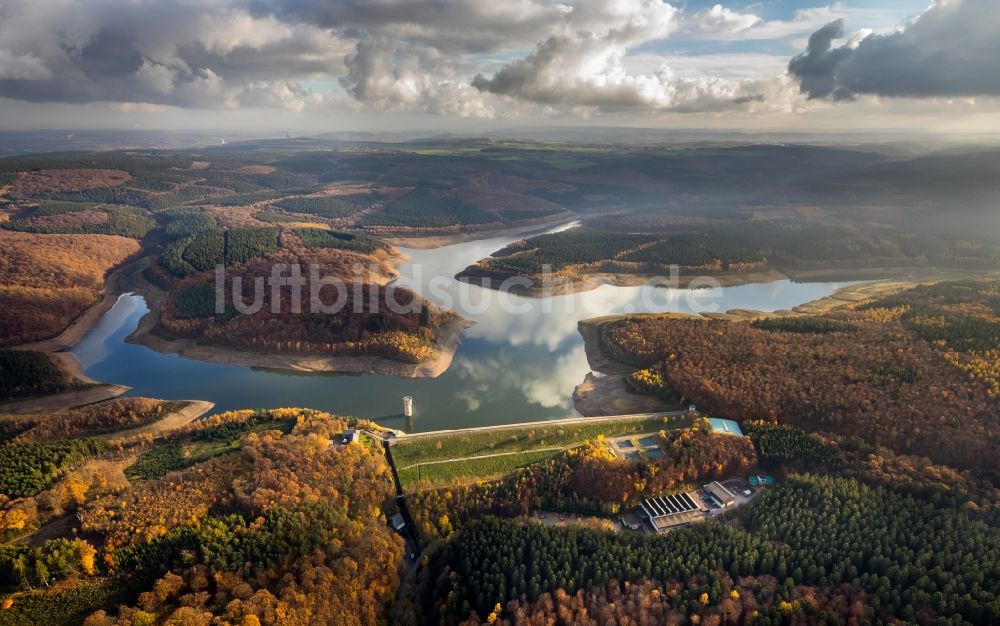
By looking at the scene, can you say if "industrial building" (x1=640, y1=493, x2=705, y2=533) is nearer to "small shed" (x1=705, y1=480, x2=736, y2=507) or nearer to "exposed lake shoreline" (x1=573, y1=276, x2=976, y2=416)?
"small shed" (x1=705, y1=480, x2=736, y2=507)

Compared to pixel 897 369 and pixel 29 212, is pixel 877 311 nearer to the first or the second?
pixel 897 369

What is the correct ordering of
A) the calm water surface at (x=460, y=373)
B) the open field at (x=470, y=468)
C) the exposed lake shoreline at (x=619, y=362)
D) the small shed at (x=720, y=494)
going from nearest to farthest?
1. the small shed at (x=720, y=494)
2. the open field at (x=470, y=468)
3. the exposed lake shoreline at (x=619, y=362)
4. the calm water surface at (x=460, y=373)

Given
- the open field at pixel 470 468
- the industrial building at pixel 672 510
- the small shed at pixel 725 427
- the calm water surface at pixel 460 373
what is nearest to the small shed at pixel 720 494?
the industrial building at pixel 672 510

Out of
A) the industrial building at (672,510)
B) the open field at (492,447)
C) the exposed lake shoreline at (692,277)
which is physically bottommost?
the industrial building at (672,510)

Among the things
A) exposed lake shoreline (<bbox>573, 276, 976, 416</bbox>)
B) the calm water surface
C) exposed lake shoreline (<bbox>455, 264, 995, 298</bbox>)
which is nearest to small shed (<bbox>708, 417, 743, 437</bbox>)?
exposed lake shoreline (<bbox>573, 276, 976, 416</bbox>)

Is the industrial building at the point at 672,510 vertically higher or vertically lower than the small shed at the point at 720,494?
lower

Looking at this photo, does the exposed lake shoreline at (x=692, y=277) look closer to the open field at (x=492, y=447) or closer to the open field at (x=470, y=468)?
the open field at (x=492, y=447)

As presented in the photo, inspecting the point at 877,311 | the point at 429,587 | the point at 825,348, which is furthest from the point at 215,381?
the point at 877,311

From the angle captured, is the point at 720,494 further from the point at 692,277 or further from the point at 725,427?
the point at 692,277

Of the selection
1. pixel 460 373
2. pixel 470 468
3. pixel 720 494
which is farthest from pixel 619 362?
pixel 470 468
